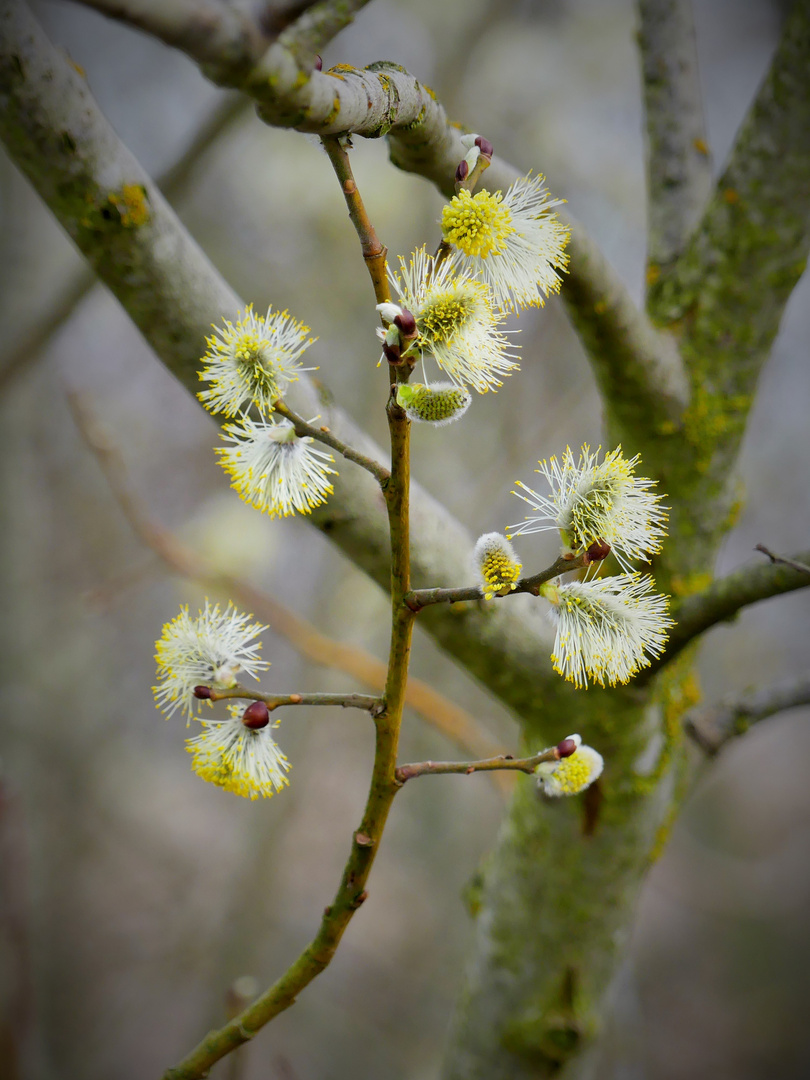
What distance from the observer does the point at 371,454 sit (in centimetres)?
57

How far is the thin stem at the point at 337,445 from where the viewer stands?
316mm

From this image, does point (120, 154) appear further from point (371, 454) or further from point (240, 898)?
point (240, 898)

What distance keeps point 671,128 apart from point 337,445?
743mm

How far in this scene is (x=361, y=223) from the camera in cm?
31

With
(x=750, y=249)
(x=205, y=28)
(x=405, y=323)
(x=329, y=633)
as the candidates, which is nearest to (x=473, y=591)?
(x=405, y=323)

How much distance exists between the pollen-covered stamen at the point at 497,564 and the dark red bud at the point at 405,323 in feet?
0.33

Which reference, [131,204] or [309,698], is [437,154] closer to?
[131,204]

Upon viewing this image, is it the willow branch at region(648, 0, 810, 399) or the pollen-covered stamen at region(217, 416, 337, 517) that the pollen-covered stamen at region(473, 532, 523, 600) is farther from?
the willow branch at region(648, 0, 810, 399)

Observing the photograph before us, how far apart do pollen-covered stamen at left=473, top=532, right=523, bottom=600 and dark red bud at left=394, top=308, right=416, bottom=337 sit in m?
0.10

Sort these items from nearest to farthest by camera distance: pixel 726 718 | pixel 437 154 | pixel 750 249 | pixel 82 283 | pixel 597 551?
pixel 597 551 < pixel 437 154 < pixel 750 249 < pixel 726 718 < pixel 82 283

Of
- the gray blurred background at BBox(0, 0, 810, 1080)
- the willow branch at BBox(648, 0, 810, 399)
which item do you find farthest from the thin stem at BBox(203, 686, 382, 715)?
the gray blurred background at BBox(0, 0, 810, 1080)

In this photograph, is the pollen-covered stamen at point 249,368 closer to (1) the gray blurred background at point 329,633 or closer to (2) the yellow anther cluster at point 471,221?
(2) the yellow anther cluster at point 471,221

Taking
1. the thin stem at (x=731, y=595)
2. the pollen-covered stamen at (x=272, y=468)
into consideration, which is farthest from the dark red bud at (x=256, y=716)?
the thin stem at (x=731, y=595)

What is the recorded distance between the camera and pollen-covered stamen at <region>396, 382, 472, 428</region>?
0.98 feet
